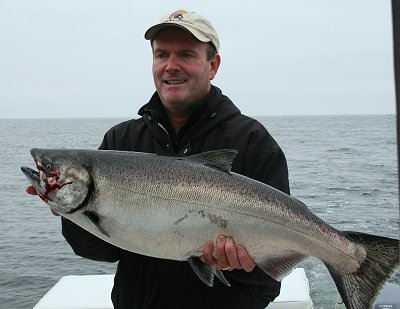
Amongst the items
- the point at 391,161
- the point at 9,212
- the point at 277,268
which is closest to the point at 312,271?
the point at 277,268

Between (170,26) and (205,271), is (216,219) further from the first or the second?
(170,26)

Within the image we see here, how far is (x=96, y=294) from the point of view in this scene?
588 centimetres

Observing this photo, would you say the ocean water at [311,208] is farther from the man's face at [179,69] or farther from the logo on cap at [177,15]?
the logo on cap at [177,15]

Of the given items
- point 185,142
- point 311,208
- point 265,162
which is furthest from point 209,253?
point 311,208

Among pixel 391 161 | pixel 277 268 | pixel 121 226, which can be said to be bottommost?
pixel 391 161

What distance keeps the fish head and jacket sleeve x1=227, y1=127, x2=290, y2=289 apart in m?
1.00

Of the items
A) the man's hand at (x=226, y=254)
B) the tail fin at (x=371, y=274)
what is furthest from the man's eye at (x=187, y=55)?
the tail fin at (x=371, y=274)

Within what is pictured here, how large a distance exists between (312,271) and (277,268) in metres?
7.97

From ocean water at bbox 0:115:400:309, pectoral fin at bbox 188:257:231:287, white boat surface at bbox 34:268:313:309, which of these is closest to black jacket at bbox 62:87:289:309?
pectoral fin at bbox 188:257:231:287

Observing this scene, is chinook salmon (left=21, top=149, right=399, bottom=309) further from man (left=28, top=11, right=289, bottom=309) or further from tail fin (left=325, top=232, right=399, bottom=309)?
man (left=28, top=11, right=289, bottom=309)

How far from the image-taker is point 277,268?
3174 mm

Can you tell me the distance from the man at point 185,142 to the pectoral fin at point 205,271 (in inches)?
3.2

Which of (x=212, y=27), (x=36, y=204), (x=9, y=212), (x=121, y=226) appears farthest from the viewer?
(x=36, y=204)

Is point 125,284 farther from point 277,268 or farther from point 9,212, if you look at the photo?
point 9,212
